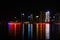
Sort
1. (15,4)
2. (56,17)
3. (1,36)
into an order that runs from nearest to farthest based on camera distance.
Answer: (1,36), (15,4), (56,17)

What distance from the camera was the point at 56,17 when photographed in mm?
3514

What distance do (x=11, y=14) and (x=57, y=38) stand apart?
1136 millimetres

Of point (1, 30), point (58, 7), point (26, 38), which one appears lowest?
point (26, 38)

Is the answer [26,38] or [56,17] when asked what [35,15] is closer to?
[56,17]

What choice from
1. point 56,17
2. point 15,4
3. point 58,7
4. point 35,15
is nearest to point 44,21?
point 35,15

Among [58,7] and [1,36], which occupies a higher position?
[58,7]

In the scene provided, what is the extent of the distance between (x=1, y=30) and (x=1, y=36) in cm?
14

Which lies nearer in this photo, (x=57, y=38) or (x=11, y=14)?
(x=57, y=38)

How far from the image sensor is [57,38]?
2.78 meters

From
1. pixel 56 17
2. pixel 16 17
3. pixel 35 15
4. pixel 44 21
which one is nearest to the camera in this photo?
pixel 16 17

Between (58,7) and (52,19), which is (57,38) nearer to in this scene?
(58,7)

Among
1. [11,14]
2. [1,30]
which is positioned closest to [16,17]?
[11,14]

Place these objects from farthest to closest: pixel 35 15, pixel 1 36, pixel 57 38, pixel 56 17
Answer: pixel 35 15 < pixel 56 17 < pixel 57 38 < pixel 1 36

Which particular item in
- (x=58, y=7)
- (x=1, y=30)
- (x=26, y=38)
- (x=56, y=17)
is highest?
(x=58, y=7)
